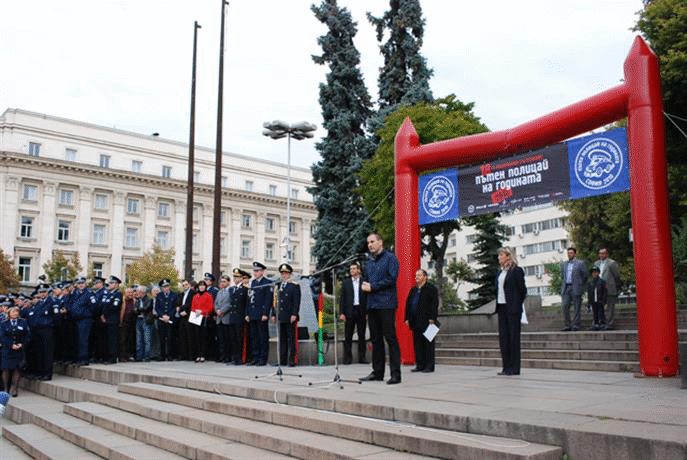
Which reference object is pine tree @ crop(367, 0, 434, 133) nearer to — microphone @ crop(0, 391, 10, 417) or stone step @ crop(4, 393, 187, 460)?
microphone @ crop(0, 391, 10, 417)

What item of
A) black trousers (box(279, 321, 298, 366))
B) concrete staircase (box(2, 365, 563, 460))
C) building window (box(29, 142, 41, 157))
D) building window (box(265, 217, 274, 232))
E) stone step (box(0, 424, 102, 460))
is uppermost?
building window (box(29, 142, 41, 157))

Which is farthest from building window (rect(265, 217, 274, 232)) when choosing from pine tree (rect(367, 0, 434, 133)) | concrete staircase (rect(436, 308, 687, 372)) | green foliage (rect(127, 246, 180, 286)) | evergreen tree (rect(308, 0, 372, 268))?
concrete staircase (rect(436, 308, 687, 372))

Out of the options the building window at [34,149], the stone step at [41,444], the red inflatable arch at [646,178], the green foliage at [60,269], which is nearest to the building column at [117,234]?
the building window at [34,149]

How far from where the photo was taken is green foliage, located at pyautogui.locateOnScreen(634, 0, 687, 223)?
58.9 feet

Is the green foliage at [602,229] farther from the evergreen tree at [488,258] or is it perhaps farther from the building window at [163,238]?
the building window at [163,238]

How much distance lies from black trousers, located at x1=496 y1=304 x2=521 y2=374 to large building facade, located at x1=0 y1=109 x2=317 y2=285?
46.4 meters

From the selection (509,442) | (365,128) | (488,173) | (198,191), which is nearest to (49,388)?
(488,173)

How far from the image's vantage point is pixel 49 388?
14.1 meters

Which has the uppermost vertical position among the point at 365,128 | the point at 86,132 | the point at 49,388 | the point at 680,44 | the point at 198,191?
the point at 86,132

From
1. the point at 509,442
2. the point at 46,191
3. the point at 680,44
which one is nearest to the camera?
the point at 509,442

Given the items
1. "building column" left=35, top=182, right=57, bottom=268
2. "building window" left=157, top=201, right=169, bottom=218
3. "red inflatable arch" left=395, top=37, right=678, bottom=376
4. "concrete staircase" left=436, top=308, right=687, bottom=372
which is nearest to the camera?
"red inflatable arch" left=395, top=37, right=678, bottom=376

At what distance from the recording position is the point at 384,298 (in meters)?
8.84

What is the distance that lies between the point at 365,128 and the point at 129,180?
135 ft

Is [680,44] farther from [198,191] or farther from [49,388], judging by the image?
[198,191]
